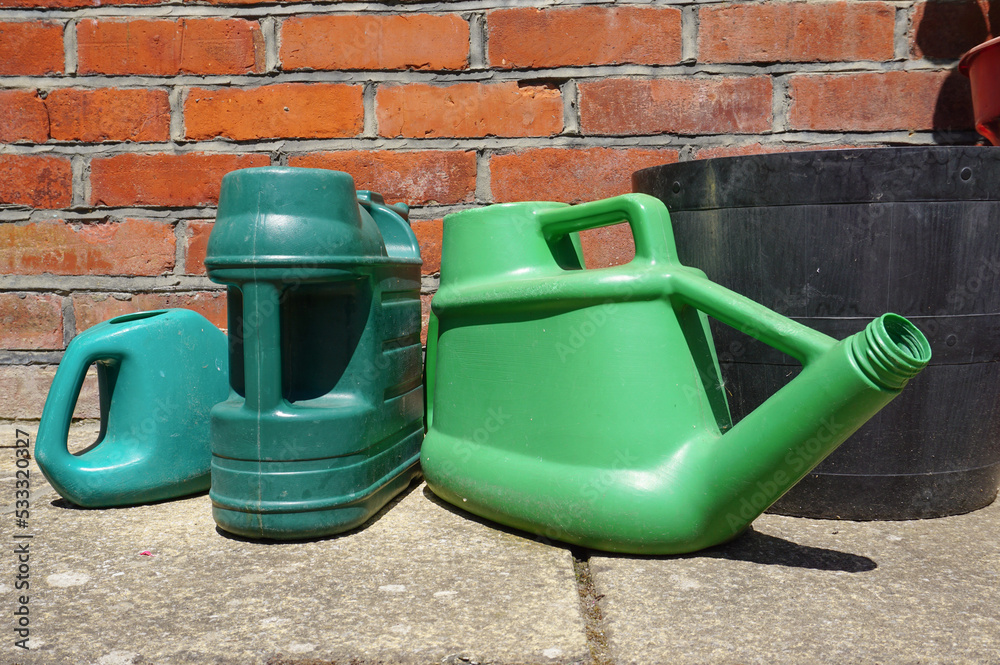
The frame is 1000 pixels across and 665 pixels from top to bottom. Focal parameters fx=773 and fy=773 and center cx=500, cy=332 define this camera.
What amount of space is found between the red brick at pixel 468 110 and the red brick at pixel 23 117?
1.93 ft

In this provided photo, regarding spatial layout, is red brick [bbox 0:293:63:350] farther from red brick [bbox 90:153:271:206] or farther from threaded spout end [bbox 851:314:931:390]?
threaded spout end [bbox 851:314:931:390]

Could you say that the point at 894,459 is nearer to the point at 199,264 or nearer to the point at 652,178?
the point at 652,178

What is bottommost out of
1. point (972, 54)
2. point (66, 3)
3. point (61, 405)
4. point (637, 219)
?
point (61, 405)

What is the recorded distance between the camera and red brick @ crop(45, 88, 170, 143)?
134 cm

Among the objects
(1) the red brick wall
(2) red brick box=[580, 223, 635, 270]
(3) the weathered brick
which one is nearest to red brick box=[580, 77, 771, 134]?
(1) the red brick wall

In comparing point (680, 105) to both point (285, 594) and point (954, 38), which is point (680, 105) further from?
point (285, 594)

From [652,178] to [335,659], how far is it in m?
0.74

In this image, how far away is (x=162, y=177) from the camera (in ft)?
4.43

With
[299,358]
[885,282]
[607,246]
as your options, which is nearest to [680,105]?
[607,246]

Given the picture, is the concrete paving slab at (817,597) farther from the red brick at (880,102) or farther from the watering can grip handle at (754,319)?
the red brick at (880,102)

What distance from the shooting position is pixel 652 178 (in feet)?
3.54

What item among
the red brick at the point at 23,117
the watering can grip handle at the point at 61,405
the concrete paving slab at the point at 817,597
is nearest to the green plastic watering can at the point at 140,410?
the watering can grip handle at the point at 61,405

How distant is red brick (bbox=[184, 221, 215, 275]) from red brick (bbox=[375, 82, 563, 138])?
0.36 meters

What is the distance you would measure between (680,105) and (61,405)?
40.9 inches
